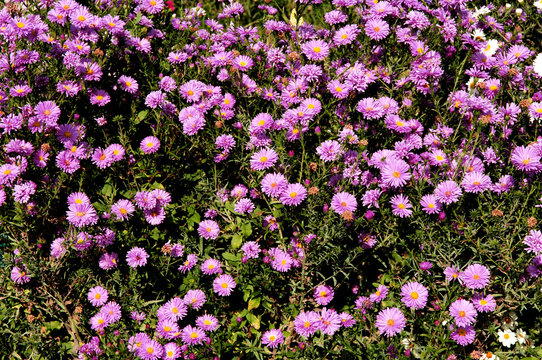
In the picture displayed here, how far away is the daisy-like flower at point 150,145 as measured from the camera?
109 inches

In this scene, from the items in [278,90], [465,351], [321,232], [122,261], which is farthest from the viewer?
[278,90]

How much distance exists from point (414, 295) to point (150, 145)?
153 cm

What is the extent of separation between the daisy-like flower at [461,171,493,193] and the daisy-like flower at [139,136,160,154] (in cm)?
155

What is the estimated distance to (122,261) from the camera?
2.72 meters

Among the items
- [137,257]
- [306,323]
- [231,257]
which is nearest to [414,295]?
[306,323]

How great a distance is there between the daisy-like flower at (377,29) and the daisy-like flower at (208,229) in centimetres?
130

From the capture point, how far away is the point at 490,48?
2.94 metres

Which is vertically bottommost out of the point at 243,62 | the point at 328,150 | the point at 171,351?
the point at 171,351

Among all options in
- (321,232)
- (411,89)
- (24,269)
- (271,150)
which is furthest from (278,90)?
(24,269)

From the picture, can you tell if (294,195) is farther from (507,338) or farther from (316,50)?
(507,338)

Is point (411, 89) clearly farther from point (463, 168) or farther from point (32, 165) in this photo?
point (32, 165)

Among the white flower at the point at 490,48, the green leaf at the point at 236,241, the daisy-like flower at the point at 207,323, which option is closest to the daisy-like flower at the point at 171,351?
the daisy-like flower at the point at 207,323

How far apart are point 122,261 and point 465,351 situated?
5.87 ft

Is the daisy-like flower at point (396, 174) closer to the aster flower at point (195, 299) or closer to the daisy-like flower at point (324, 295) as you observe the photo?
the daisy-like flower at point (324, 295)
